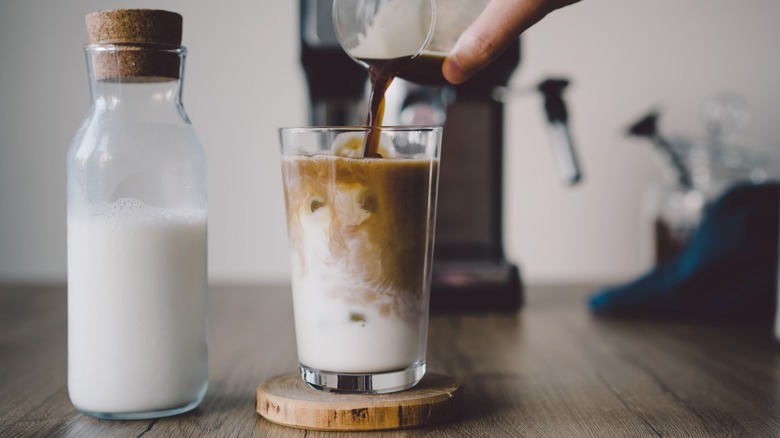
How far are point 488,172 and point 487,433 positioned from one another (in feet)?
2.61

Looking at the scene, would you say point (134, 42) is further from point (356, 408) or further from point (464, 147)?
point (464, 147)

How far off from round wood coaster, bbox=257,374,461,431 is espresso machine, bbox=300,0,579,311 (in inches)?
23.2

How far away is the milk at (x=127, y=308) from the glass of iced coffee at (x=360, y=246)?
0.31 feet

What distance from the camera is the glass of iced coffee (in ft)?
1.94

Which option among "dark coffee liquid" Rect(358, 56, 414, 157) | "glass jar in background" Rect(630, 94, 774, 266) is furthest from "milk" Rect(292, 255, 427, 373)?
"glass jar in background" Rect(630, 94, 774, 266)

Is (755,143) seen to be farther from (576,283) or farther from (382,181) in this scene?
(382,181)

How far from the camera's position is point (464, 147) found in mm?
1321

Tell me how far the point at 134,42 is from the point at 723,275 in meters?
0.90

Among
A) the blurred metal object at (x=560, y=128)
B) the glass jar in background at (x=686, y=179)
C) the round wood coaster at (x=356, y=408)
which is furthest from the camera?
the glass jar in background at (x=686, y=179)

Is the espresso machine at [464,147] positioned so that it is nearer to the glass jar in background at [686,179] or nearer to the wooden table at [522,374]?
the wooden table at [522,374]

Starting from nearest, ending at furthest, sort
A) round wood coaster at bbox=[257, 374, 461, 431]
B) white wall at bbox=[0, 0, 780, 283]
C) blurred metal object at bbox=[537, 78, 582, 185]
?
round wood coaster at bbox=[257, 374, 461, 431] < blurred metal object at bbox=[537, 78, 582, 185] < white wall at bbox=[0, 0, 780, 283]

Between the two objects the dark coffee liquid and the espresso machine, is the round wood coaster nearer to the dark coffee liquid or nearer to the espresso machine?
the dark coffee liquid

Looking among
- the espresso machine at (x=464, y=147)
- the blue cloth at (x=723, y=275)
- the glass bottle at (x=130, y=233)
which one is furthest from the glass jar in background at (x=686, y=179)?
the glass bottle at (x=130, y=233)

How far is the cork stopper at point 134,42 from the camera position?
1.91 ft
